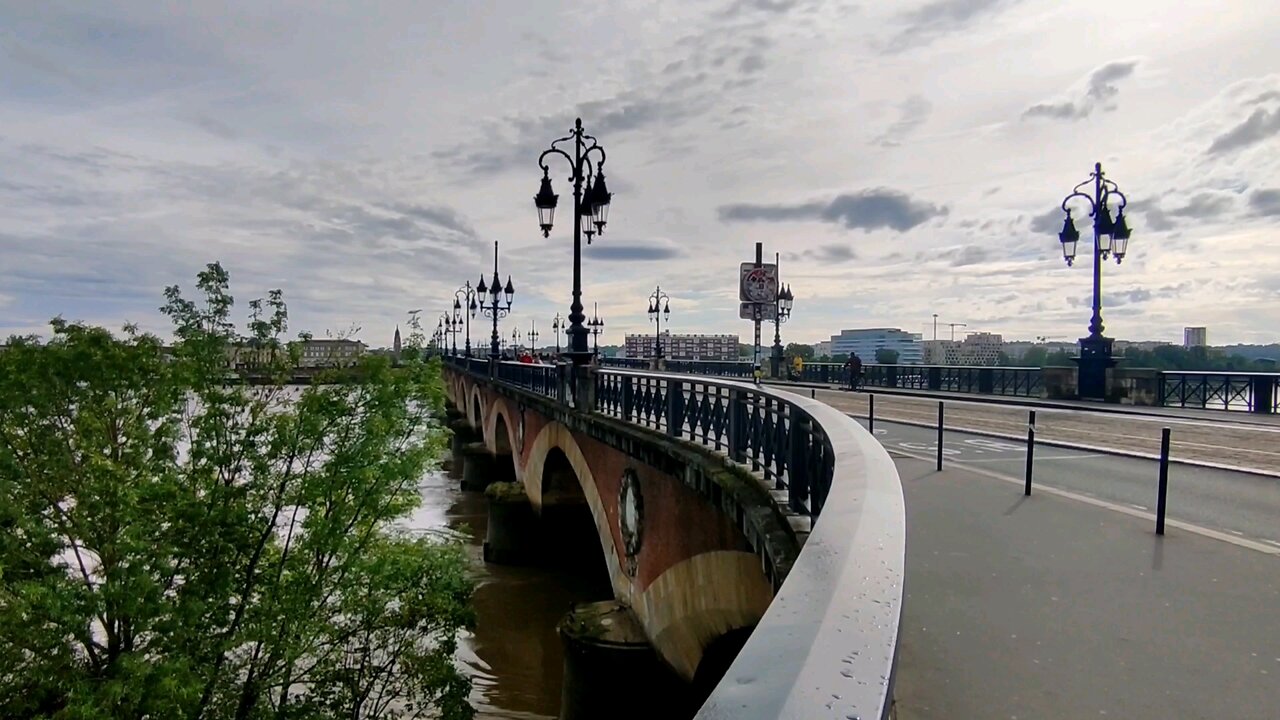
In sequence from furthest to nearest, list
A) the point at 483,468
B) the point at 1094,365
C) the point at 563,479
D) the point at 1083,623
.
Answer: the point at 483,468
the point at 563,479
the point at 1094,365
the point at 1083,623

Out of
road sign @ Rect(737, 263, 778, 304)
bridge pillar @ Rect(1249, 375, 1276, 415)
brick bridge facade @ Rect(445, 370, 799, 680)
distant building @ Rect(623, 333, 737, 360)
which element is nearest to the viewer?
brick bridge facade @ Rect(445, 370, 799, 680)

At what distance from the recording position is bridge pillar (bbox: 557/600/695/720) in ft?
41.1

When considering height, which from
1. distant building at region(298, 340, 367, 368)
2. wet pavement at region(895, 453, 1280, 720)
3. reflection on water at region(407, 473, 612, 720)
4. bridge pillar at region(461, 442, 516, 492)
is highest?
distant building at region(298, 340, 367, 368)

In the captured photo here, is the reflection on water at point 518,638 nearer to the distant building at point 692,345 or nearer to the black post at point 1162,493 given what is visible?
the black post at point 1162,493

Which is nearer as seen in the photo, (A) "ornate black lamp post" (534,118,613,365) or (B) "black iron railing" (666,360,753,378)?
(A) "ornate black lamp post" (534,118,613,365)

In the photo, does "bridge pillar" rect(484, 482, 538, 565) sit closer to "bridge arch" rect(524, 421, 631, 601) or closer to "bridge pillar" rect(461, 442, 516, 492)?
"bridge arch" rect(524, 421, 631, 601)

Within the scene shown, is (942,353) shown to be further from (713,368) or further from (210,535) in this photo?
(210,535)

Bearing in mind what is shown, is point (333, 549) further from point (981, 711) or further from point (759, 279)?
point (981, 711)

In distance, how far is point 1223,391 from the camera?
22203mm

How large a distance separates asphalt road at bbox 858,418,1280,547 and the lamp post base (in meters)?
10.8

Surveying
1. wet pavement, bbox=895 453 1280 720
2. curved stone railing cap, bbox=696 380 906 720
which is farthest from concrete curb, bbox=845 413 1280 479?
curved stone railing cap, bbox=696 380 906 720

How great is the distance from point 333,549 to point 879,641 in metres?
12.1

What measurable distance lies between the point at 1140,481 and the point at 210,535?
1248 cm

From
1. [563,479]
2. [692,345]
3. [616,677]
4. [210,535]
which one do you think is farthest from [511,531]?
[692,345]
